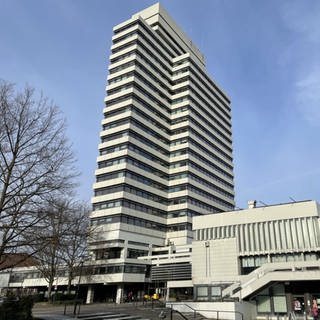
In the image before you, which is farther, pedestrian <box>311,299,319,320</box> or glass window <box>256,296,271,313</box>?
glass window <box>256,296,271,313</box>

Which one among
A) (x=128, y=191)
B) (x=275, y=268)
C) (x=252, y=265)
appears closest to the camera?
(x=275, y=268)

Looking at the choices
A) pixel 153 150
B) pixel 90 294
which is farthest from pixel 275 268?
pixel 153 150

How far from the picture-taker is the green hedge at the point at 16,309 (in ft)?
57.8

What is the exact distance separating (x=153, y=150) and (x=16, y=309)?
215 feet

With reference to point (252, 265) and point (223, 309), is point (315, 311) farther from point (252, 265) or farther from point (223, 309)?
point (252, 265)

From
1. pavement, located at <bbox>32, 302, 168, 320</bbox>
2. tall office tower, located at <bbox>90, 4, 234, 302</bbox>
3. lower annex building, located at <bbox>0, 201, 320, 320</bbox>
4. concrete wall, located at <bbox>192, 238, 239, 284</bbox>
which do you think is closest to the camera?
pavement, located at <bbox>32, 302, 168, 320</bbox>

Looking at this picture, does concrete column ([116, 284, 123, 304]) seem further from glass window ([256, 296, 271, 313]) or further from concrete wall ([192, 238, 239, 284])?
glass window ([256, 296, 271, 313])

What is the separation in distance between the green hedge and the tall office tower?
4193 centimetres

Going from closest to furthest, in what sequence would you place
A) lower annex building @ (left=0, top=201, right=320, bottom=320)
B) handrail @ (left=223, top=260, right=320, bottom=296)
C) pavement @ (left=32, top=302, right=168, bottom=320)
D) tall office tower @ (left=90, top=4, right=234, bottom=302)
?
pavement @ (left=32, top=302, right=168, bottom=320)
lower annex building @ (left=0, top=201, right=320, bottom=320)
handrail @ (left=223, top=260, right=320, bottom=296)
tall office tower @ (left=90, top=4, right=234, bottom=302)

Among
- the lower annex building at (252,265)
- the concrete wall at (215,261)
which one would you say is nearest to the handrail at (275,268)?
the lower annex building at (252,265)

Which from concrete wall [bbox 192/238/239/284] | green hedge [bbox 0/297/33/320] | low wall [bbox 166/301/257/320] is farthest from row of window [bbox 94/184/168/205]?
green hedge [bbox 0/297/33/320]

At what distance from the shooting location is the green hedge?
17.6 m

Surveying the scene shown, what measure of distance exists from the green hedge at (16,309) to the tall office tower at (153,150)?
41.9 metres

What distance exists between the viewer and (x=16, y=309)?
18.1 metres
